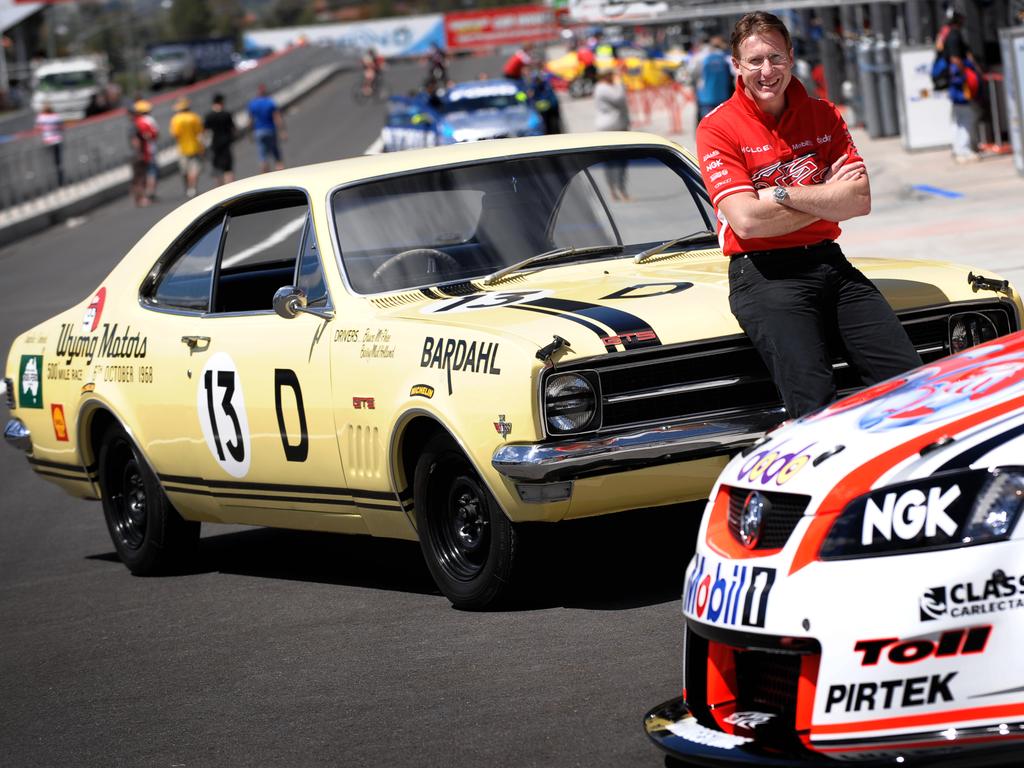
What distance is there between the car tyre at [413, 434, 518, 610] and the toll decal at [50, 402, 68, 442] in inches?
102

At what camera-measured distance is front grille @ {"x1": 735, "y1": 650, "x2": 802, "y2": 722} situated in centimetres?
383

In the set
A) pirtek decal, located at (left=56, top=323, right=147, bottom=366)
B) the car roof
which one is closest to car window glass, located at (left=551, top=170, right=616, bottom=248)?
the car roof

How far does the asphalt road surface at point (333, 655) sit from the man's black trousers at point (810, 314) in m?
0.97

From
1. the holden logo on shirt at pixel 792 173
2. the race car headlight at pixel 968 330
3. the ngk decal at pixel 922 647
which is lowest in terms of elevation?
the ngk decal at pixel 922 647

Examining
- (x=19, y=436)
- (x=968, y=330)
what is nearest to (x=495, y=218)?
(x=968, y=330)

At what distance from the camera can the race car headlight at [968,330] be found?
600cm

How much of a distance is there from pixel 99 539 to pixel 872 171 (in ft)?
48.6

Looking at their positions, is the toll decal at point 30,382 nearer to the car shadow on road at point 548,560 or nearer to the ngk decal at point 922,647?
the car shadow on road at point 548,560

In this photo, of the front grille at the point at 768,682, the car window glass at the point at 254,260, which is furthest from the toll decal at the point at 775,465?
the car window glass at the point at 254,260

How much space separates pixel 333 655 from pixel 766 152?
223cm

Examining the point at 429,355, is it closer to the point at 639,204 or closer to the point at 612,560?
the point at 612,560

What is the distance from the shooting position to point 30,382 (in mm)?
8297

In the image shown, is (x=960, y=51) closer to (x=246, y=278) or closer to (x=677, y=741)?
(x=246, y=278)

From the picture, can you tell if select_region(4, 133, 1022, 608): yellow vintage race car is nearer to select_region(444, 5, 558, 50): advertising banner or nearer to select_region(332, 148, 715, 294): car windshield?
select_region(332, 148, 715, 294): car windshield
